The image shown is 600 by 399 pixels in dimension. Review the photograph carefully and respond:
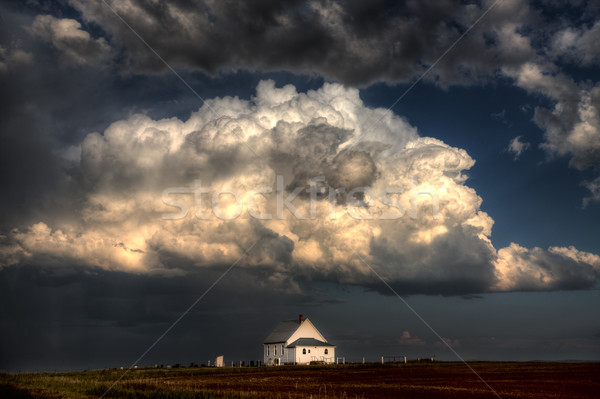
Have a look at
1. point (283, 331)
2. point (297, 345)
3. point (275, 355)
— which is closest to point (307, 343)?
point (297, 345)

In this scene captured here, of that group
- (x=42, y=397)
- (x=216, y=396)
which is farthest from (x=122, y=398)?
(x=216, y=396)

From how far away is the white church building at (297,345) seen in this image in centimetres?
9562

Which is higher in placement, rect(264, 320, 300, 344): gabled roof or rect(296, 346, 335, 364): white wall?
rect(264, 320, 300, 344): gabled roof

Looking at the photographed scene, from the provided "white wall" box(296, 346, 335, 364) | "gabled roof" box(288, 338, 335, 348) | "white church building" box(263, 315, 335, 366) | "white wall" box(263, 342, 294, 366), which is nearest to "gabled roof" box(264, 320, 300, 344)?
"white church building" box(263, 315, 335, 366)

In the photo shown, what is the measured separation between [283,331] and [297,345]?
25.0 ft

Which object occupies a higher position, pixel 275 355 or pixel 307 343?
pixel 307 343

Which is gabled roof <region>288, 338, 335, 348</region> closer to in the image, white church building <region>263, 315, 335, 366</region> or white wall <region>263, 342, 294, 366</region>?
white church building <region>263, 315, 335, 366</region>

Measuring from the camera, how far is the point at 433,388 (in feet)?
127

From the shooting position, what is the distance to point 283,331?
102 metres

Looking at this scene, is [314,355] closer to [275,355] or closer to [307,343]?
[307,343]

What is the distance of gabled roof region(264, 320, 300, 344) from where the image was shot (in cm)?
9951

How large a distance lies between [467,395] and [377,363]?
2521 inches

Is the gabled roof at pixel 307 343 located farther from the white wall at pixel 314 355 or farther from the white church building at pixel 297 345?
the white wall at pixel 314 355

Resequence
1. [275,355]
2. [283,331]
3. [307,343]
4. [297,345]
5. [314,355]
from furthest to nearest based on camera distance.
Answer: [283,331]
[275,355]
[307,343]
[314,355]
[297,345]
